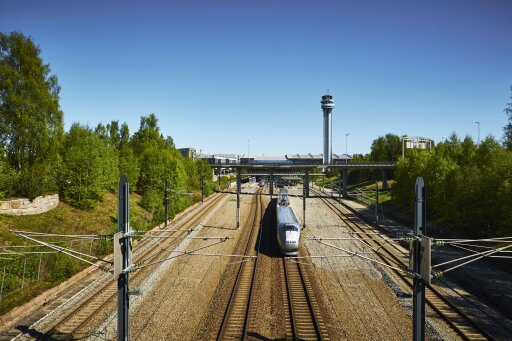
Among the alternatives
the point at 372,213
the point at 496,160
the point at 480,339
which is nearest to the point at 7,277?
the point at 480,339

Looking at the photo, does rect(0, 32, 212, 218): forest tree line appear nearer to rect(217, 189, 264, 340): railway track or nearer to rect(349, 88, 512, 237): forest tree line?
rect(217, 189, 264, 340): railway track

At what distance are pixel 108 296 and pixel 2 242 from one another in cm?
1014

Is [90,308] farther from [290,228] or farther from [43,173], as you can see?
[43,173]

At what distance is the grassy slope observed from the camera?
1987 cm

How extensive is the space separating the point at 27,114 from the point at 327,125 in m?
135

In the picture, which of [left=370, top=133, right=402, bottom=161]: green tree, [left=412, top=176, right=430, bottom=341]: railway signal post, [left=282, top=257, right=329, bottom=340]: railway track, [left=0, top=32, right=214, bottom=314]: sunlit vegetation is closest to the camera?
[left=412, top=176, right=430, bottom=341]: railway signal post

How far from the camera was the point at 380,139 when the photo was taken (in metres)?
121

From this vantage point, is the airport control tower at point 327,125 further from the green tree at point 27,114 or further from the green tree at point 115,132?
the green tree at point 27,114

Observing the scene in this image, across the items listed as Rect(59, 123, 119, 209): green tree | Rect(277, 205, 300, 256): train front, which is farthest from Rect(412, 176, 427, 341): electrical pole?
Rect(59, 123, 119, 209): green tree

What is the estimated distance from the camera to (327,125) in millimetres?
156625

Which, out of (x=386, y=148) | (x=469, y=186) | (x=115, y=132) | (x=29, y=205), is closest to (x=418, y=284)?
(x=469, y=186)

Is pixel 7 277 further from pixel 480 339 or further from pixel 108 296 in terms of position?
pixel 480 339

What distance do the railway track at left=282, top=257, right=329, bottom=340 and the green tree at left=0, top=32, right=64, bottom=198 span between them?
2458 centimetres

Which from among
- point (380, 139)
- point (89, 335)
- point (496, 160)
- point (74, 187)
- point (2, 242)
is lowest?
point (89, 335)
